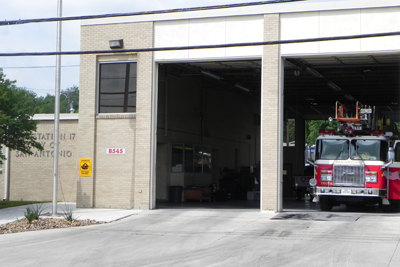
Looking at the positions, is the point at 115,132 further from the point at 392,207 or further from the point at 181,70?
the point at 392,207

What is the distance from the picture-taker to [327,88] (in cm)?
3203

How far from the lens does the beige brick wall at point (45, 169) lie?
27047mm

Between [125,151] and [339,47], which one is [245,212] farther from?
[339,47]

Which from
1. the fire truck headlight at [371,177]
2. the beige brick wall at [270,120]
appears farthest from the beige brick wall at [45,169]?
the fire truck headlight at [371,177]

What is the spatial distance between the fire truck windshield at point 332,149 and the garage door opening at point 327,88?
18.3 inches

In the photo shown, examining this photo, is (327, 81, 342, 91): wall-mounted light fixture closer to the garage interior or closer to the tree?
the garage interior

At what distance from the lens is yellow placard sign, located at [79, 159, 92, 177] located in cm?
2152

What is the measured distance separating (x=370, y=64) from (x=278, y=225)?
1033 cm

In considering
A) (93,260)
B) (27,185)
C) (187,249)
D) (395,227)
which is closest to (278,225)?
(395,227)

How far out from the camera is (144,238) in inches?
581

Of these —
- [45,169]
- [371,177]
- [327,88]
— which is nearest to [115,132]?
[45,169]

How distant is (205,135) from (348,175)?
12437 millimetres

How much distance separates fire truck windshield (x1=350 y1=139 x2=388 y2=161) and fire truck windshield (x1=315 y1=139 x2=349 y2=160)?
0.83 feet

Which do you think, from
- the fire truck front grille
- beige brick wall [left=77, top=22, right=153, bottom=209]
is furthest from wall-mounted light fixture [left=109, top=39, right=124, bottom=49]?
the fire truck front grille
